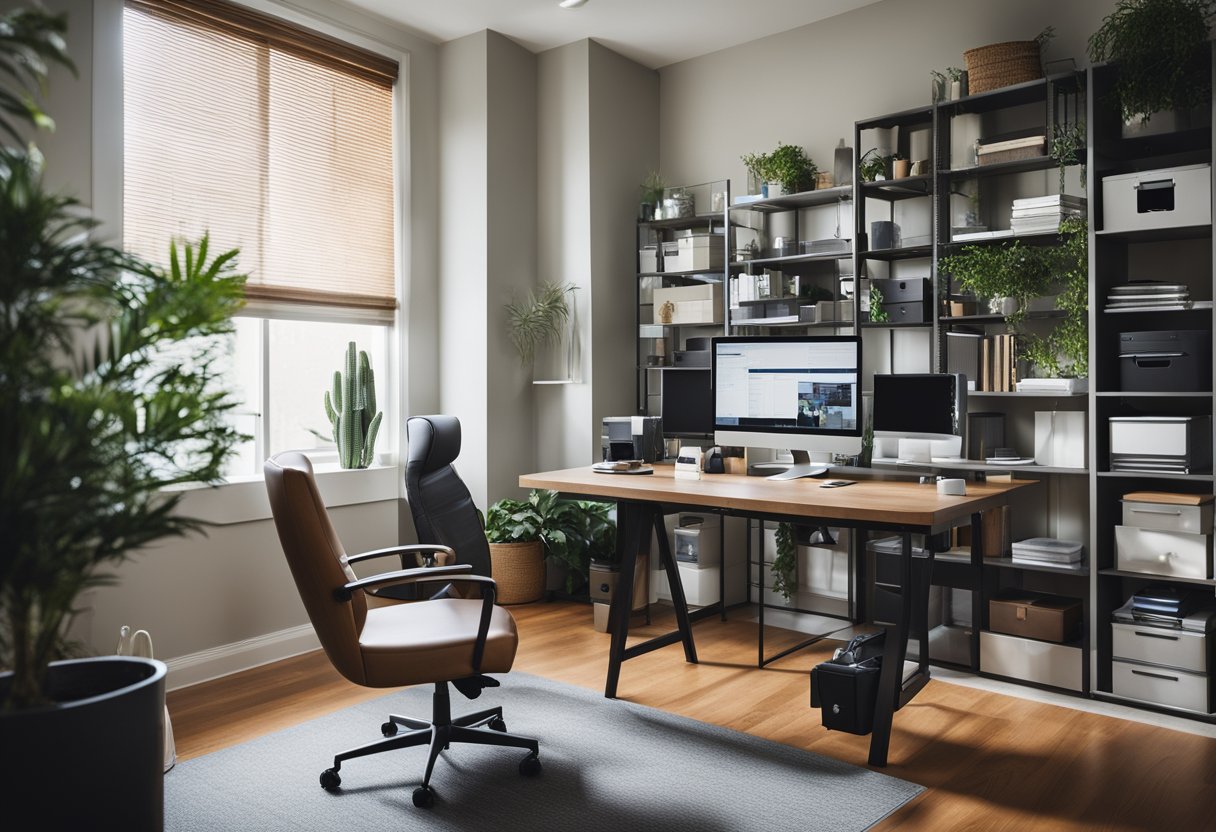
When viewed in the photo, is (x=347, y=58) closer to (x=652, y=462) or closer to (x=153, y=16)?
(x=153, y=16)

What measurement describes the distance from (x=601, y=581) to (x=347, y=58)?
2.94m

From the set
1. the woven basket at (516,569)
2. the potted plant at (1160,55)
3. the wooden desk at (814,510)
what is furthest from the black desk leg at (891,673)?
the woven basket at (516,569)

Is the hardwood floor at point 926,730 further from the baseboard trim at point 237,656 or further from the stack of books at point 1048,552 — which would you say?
the stack of books at point 1048,552

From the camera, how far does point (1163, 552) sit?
11.0ft

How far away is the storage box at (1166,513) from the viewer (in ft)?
10.8

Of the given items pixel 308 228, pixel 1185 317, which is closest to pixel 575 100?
pixel 308 228

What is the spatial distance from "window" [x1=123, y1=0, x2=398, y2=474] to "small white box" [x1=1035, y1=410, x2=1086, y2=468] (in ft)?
10.4

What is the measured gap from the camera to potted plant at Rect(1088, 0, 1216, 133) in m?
3.25

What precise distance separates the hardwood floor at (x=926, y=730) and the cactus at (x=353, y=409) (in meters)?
1.00

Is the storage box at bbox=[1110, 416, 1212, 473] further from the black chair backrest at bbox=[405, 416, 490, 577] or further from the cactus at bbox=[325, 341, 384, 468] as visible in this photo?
the cactus at bbox=[325, 341, 384, 468]

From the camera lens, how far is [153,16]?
151 inches

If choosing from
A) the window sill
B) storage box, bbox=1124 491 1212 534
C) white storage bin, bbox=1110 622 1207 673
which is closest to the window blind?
the window sill

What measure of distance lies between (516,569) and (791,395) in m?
1.95

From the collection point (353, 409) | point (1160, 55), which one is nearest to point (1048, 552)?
point (1160, 55)
